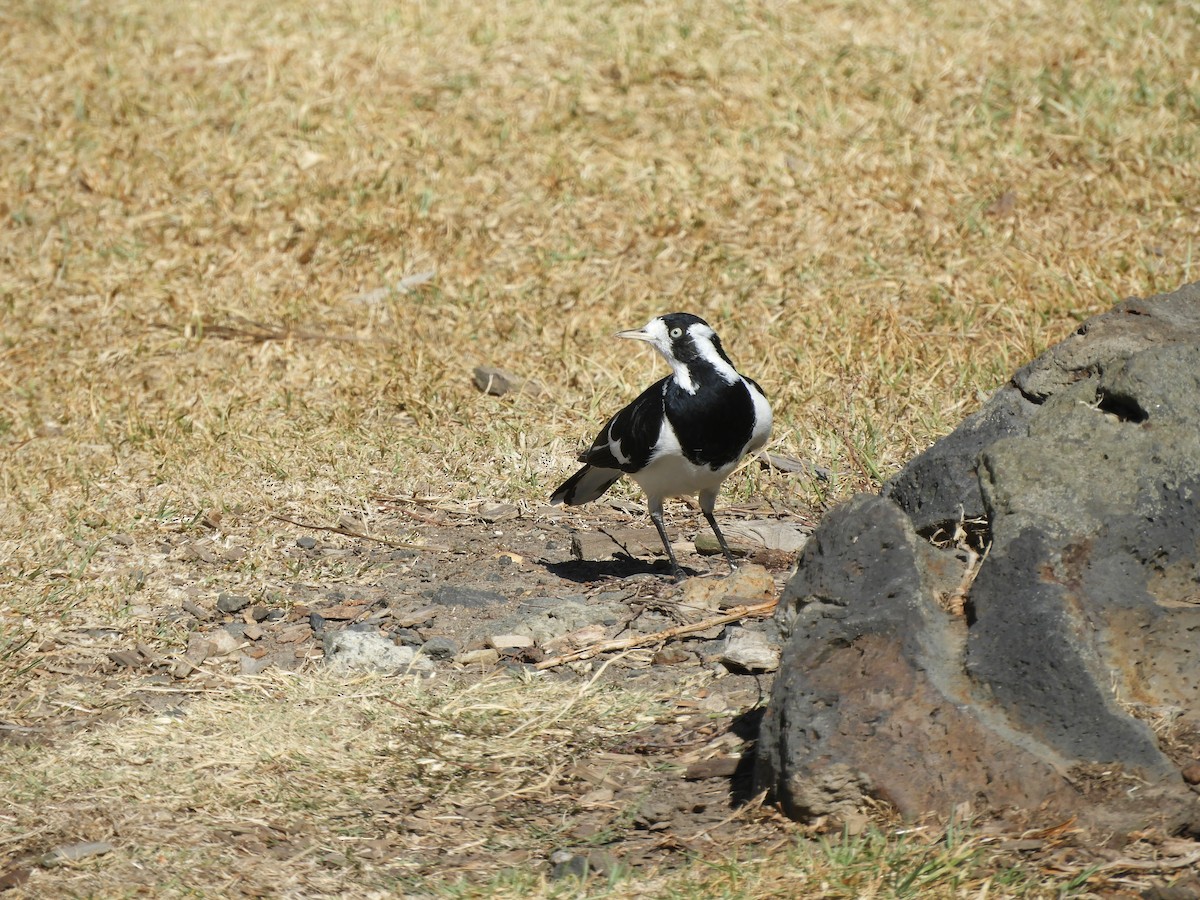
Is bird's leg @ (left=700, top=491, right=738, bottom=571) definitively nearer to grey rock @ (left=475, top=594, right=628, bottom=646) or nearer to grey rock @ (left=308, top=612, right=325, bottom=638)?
grey rock @ (left=475, top=594, right=628, bottom=646)

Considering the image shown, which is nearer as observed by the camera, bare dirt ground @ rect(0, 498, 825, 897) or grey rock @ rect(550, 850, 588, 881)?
grey rock @ rect(550, 850, 588, 881)

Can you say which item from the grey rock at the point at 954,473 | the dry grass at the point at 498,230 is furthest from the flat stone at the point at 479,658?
the grey rock at the point at 954,473

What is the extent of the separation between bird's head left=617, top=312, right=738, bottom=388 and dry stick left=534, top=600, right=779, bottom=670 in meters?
0.89

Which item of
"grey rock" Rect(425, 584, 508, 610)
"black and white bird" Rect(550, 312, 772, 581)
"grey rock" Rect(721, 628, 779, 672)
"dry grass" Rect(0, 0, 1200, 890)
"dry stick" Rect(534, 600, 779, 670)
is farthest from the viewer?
"dry grass" Rect(0, 0, 1200, 890)

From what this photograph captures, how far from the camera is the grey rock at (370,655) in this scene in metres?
4.52

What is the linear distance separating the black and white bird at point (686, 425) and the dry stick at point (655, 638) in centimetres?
54

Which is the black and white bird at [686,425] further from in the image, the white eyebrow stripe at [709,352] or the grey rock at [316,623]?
the grey rock at [316,623]

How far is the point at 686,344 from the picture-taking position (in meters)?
5.26

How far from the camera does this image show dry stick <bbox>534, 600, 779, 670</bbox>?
4.52 m

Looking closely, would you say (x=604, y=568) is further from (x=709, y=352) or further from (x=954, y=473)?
(x=954, y=473)

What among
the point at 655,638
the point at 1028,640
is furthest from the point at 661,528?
the point at 1028,640

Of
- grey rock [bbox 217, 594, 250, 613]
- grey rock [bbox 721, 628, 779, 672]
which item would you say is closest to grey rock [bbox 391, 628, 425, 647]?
grey rock [bbox 217, 594, 250, 613]

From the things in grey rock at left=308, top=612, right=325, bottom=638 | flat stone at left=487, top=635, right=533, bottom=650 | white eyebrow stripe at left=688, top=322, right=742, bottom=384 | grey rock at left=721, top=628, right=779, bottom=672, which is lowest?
grey rock at left=308, top=612, right=325, bottom=638

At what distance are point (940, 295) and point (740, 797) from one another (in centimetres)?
437
